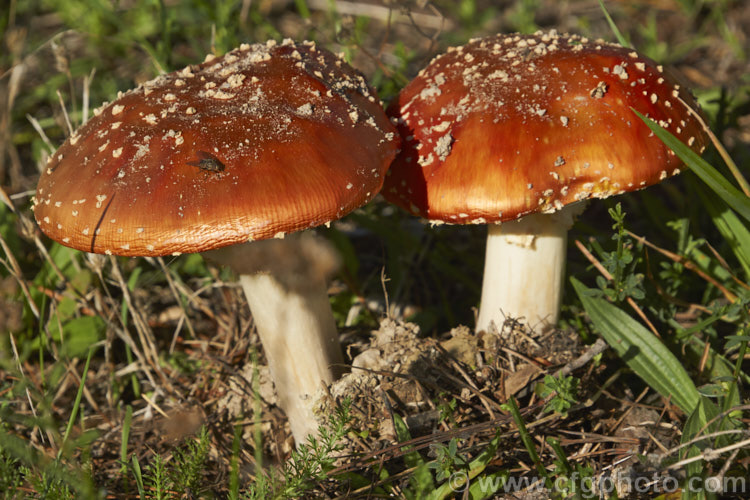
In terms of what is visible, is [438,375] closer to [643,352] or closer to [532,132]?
[643,352]

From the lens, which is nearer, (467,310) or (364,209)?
(467,310)

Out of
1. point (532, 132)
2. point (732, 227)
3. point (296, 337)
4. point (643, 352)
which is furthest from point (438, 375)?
point (732, 227)

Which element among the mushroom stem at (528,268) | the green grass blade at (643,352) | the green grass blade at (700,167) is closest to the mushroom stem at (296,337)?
the mushroom stem at (528,268)

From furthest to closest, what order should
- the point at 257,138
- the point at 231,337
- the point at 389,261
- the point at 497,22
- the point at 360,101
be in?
1. the point at 497,22
2. the point at 389,261
3. the point at 231,337
4. the point at 360,101
5. the point at 257,138

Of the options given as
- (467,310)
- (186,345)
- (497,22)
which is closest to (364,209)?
(467,310)

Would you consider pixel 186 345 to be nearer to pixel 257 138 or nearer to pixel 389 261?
pixel 389 261

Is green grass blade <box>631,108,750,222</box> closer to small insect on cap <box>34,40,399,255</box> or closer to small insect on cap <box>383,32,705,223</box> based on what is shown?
small insect on cap <box>383,32,705,223</box>

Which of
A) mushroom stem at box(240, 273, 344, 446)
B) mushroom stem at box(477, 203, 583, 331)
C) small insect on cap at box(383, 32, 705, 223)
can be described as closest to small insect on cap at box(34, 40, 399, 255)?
small insect on cap at box(383, 32, 705, 223)
